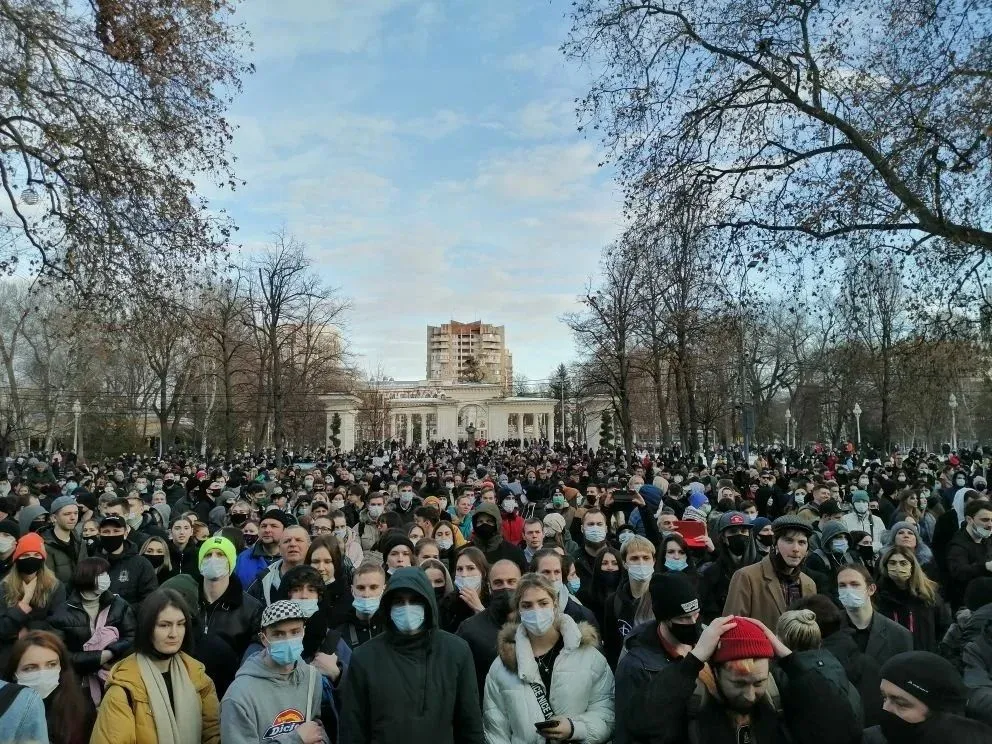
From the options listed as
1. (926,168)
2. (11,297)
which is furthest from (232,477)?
(11,297)

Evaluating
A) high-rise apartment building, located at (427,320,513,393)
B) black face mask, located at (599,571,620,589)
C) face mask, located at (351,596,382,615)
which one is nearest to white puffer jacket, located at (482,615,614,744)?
face mask, located at (351,596,382,615)

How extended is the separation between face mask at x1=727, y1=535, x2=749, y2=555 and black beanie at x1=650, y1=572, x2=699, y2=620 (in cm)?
408

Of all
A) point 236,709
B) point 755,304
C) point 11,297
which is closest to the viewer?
point 236,709

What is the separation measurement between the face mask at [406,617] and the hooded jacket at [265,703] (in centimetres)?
64

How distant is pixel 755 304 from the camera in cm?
1167

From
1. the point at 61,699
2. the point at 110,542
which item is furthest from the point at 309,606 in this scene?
the point at 110,542

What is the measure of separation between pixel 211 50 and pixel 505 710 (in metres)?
10.6

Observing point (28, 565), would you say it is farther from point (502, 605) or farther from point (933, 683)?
point (933, 683)

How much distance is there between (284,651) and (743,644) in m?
2.27

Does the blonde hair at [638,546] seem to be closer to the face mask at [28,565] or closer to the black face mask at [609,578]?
the black face mask at [609,578]

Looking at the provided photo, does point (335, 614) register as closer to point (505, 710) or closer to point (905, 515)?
point (505, 710)

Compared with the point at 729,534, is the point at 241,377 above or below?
above

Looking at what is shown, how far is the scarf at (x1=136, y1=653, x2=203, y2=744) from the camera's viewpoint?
12.0 feet

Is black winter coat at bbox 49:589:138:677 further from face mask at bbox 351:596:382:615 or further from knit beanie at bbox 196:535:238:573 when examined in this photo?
face mask at bbox 351:596:382:615
